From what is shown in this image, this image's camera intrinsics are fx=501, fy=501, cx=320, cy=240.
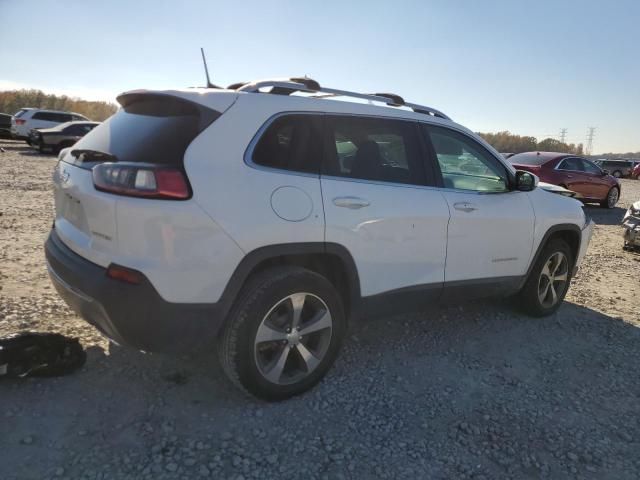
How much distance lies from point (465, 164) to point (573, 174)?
11097 millimetres

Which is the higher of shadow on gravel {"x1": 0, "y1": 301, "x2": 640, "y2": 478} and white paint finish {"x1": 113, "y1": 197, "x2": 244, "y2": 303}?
white paint finish {"x1": 113, "y1": 197, "x2": 244, "y2": 303}

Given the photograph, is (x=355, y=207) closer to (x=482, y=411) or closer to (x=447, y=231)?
(x=447, y=231)

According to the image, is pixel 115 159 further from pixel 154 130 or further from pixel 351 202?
pixel 351 202

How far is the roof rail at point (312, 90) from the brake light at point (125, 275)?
Result: 1.24 m

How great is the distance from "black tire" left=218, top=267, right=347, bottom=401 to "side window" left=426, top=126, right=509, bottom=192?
1.41m

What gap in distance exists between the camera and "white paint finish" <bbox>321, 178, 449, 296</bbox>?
3021 mm

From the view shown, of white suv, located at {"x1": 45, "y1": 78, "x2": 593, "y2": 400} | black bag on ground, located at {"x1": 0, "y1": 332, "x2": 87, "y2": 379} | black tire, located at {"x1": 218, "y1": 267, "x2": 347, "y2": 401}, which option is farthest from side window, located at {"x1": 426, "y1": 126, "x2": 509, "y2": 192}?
black bag on ground, located at {"x1": 0, "y1": 332, "x2": 87, "y2": 379}

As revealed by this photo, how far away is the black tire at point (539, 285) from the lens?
4582mm

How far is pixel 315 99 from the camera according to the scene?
3105 mm

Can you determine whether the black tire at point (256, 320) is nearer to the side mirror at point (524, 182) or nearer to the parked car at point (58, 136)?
the side mirror at point (524, 182)

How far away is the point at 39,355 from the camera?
A: 9.98 ft

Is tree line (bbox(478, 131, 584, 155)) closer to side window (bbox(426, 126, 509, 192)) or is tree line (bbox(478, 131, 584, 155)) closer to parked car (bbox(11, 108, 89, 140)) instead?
parked car (bbox(11, 108, 89, 140))

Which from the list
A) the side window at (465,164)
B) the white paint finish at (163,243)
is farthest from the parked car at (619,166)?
the white paint finish at (163,243)

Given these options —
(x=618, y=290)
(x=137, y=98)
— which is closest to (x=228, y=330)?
(x=137, y=98)
